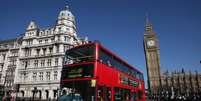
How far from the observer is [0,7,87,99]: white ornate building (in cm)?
3694

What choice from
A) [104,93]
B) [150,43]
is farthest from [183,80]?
[104,93]

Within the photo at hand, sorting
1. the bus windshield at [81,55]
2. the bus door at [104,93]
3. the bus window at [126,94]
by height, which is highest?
the bus windshield at [81,55]

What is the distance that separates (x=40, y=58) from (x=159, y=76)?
2831 inches

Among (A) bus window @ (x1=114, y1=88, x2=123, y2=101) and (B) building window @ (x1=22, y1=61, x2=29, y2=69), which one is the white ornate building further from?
(A) bus window @ (x1=114, y1=88, x2=123, y2=101)

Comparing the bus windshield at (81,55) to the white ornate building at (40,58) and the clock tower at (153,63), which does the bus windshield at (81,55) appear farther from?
the clock tower at (153,63)

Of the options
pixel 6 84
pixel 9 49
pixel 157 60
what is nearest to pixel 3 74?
pixel 6 84

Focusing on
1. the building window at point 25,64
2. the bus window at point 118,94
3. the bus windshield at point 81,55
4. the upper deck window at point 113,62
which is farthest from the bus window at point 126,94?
the building window at point 25,64

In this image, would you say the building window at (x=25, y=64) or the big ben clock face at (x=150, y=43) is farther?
the big ben clock face at (x=150, y=43)

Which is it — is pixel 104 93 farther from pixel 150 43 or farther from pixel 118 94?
pixel 150 43

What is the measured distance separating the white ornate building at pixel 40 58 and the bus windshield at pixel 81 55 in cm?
2494

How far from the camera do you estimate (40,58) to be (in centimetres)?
3938

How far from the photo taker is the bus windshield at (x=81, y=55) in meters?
10.8

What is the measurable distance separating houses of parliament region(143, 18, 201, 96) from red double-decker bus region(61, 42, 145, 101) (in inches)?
3336

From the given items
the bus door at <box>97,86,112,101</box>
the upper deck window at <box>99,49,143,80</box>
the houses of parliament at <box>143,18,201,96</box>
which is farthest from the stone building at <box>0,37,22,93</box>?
the houses of parliament at <box>143,18,201,96</box>
